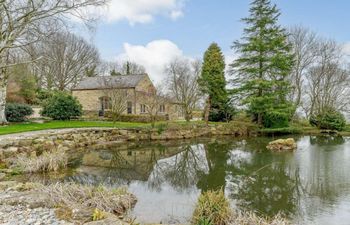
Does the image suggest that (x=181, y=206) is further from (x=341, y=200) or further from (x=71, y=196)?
(x=341, y=200)

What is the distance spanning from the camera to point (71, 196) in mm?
5562

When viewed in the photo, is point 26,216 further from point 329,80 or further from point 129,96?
point 329,80

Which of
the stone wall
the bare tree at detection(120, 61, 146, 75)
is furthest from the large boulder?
the bare tree at detection(120, 61, 146, 75)

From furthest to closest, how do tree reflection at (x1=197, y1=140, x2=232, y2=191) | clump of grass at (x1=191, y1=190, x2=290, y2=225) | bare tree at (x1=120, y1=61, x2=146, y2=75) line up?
bare tree at (x1=120, y1=61, x2=146, y2=75) → tree reflection at (x1=197, y1=140, x2=232, y2=191) → clump of grass at (x1=191, y1=190, x2=290, y2=225)

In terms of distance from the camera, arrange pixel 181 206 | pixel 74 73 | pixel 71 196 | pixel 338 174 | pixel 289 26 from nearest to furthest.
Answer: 1. pixel 71 196
2. pixel 181 206
3. pixel 338 174
4. pixel 289 26
5. pixel 74 73

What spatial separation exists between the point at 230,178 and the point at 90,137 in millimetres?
10146

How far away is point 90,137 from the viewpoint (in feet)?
53.8

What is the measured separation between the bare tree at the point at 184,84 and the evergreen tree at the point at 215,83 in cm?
125

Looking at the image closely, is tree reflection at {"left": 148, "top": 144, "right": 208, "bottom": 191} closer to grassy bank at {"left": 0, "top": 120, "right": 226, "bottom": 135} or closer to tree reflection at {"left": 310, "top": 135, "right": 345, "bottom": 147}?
grassy bank at {"left": 0, "top": 120, "right": 226, "bottom": 135}

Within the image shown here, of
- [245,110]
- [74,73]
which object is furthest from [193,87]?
[74,73]

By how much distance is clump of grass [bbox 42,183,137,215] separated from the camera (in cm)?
521

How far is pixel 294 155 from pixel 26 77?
78.2ft

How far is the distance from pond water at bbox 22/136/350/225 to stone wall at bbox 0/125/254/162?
1607 mm

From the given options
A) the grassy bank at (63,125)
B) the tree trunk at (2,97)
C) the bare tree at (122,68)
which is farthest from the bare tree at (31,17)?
the bare tree at (122,68)
